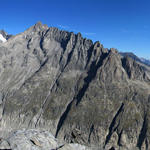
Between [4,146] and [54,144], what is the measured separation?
23.7 feet

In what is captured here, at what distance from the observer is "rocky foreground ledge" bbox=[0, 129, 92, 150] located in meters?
21.1

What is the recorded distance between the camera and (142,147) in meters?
197

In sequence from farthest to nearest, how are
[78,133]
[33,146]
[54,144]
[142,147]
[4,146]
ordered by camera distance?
[142,147] → [78,133] → [54,144] → [33,146] → [4,146]

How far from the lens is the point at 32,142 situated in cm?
2280

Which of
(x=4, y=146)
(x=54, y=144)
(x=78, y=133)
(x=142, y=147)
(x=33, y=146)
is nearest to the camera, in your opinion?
(x=4, y=146)

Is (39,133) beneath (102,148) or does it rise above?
above

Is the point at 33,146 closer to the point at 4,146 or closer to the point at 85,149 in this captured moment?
the point at 4,146

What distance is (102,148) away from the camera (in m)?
198

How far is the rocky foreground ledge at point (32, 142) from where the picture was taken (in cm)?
Result: 2106

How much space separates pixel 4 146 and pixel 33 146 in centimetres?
363

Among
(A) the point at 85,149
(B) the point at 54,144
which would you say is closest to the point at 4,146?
(B) the point at 54,144

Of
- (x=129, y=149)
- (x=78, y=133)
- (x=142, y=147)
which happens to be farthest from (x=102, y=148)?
(x=78, y=133)

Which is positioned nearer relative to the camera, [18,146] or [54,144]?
[18,146]

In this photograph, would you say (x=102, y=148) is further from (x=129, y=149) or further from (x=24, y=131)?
(x=24, y=131)
